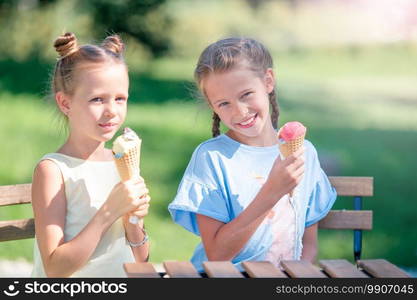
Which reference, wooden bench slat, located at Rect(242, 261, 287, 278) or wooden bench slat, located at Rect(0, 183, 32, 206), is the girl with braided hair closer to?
wooden bench slat, located at Rect(242, 261, 287, 278)

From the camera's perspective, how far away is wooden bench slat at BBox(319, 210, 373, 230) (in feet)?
10.1

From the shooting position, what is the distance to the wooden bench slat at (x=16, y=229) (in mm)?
2900

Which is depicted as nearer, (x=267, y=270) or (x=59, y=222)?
(x=267, y=270)

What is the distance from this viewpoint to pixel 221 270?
7.36 feet

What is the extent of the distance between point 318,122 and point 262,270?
4269 mm

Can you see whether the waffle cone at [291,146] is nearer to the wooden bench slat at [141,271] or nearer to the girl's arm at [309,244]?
the girl's arm at [309,244]

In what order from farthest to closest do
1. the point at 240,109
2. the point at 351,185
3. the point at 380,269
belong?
the point at 351,185 → the point at 240,109 → the point at 380,269

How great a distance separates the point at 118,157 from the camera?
2436 mm

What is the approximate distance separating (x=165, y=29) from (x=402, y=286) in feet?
16.6

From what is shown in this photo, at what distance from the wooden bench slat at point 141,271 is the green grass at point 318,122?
10.8 ft

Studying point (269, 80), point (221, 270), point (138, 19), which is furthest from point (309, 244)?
point (138, 19)

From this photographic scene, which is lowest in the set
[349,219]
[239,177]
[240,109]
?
[349,219]

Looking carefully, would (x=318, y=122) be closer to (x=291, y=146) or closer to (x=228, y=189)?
(x=228, y=189)

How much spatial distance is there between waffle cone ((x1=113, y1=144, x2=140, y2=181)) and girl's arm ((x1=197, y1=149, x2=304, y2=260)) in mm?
342
